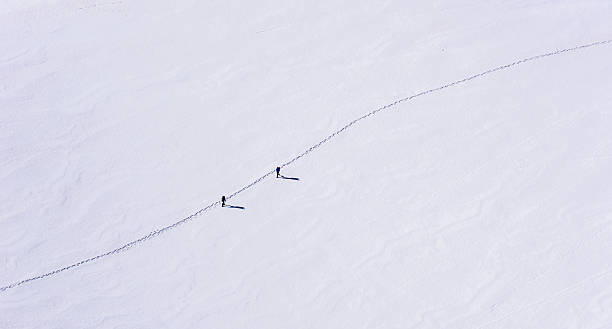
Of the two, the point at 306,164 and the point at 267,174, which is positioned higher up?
the point at 267,174

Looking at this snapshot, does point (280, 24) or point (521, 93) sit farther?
point (280, 24)

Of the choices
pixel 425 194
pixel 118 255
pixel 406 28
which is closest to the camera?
pixel 118 255

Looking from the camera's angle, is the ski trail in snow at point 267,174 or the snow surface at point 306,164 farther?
the ski trail in snow at point 267,174

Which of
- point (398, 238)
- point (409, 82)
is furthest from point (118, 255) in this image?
point (409, 82)

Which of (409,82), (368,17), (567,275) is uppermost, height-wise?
(368,17)

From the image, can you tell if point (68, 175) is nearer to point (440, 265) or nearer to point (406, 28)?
point (440, 265)

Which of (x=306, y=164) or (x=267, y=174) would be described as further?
(x=306, y=164)

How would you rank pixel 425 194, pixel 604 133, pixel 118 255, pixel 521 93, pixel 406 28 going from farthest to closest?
pixel 406 28, pixel 521 93, pixel 604 133, pixel 425 194, pixel 118 255

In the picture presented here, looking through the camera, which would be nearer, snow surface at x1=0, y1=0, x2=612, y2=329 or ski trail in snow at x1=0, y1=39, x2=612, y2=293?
snow surface at x1=0, y1=0, x2=612, y2=329
